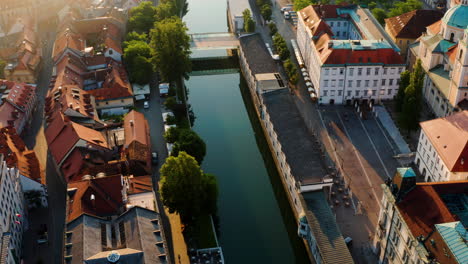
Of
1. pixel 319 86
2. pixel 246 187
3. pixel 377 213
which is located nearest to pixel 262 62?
pixel 319 86

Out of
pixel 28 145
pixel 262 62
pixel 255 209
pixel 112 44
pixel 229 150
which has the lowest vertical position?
pixel 255 209

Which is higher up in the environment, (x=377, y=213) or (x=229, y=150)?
(x=229, y=150)

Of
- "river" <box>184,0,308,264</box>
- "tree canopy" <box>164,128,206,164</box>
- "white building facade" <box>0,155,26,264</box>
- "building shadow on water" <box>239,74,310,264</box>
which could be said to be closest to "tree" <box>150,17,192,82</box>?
"river" <box>184,0,308,264</box>

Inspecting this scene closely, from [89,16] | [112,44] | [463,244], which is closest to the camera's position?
[463,244]

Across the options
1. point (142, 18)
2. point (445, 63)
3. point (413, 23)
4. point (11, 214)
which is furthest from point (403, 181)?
point (142, 18)

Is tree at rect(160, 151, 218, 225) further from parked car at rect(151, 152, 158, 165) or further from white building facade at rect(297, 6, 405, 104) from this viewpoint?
white building facade at rect(297, 6, 405, 104)

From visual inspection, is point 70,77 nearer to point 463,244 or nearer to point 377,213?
point 377,213

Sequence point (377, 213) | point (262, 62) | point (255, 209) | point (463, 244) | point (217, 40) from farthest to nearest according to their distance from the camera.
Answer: point (217, 40) < point (262, 62) < point (255, 209) < point (377, 213) < point (463, 244)
